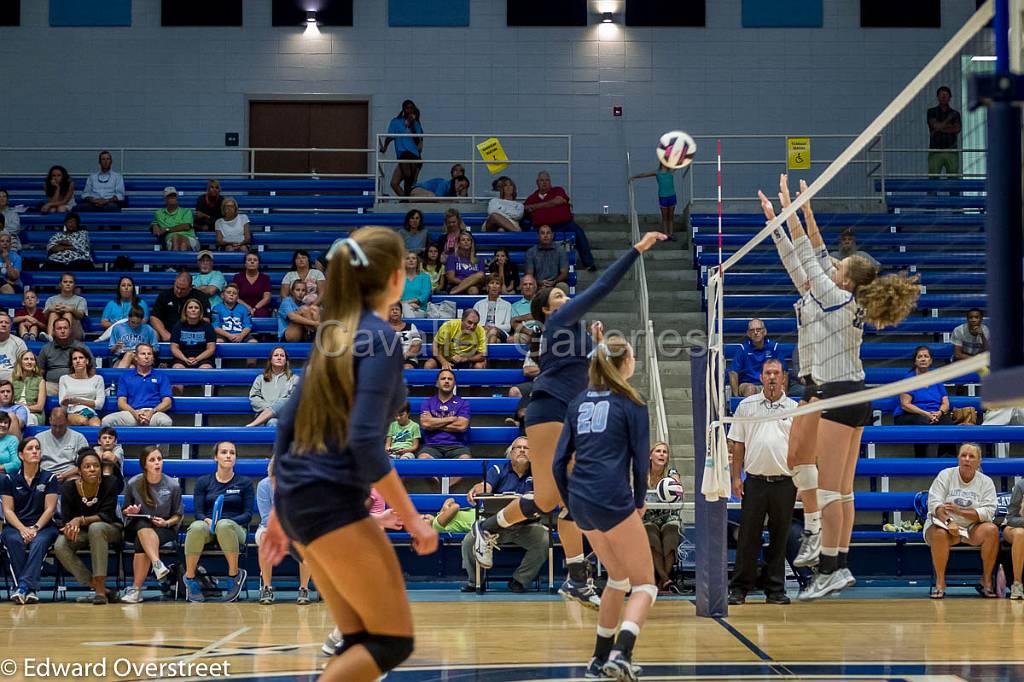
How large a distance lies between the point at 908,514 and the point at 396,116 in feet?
36.2

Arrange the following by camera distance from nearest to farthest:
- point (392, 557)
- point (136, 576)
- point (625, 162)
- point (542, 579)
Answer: point (392, 557)
point (136, 576)
point (542, 579)
point (625, 162)

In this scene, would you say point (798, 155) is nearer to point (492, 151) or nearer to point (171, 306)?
point (492, 151)

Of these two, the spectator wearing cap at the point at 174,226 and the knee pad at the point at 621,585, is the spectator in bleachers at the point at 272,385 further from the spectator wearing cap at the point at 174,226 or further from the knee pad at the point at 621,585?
the knee pad at the point at 621,585

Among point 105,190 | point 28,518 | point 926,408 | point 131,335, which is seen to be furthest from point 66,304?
point 926,408

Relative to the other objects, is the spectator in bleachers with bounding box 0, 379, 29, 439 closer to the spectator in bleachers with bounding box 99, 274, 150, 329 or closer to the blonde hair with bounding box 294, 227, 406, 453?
the spectator in bleachers with bounding box 99, 274, 150, 329

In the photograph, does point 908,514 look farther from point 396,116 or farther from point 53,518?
point 396,116

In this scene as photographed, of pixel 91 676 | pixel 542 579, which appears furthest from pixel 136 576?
pixel 91 676

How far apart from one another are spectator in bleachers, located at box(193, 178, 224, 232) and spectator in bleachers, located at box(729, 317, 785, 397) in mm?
8480

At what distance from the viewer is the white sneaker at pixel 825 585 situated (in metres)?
6.76

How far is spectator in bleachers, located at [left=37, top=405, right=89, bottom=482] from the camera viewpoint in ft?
39.6

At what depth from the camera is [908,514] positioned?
41.0 feet

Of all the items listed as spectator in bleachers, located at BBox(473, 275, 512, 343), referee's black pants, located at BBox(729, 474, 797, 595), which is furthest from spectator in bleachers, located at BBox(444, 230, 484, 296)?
referee's black pants, located at BBox(729, 474, 797, 595)

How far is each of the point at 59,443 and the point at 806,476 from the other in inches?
324

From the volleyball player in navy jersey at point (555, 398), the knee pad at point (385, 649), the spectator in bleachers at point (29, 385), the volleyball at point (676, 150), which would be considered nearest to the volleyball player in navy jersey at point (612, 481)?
the volleyball player in navy jersey at point (555, 398)
